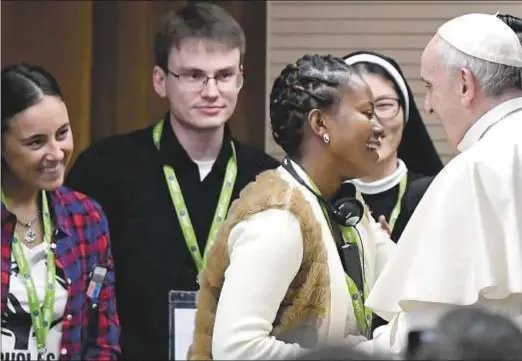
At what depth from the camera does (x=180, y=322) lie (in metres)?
3.07

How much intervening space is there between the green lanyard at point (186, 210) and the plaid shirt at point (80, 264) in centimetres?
24

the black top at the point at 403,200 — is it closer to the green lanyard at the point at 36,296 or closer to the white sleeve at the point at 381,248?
the white sleeve at the point at 381,248

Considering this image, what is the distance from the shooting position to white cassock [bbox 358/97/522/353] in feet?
6.81

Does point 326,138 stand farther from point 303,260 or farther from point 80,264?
point 80,264

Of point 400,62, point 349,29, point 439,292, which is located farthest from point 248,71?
point 439,292

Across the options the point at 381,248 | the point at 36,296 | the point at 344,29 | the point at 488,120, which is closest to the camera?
the point at 488,120

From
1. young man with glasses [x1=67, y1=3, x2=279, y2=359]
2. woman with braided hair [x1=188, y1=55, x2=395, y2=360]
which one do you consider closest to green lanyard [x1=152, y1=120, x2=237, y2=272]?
young man with glasses [x1=67, y1=3, x2=279, y2=359]

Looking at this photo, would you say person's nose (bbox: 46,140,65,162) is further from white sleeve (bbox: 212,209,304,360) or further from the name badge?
white sleeve (bbox: 212,209,304,360)

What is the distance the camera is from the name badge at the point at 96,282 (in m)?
2.87

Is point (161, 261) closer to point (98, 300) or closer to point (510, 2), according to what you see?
point (98, 300)

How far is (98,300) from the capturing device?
289 cm

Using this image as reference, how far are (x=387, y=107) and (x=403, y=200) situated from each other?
0.80 ft

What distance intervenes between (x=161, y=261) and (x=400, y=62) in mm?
955

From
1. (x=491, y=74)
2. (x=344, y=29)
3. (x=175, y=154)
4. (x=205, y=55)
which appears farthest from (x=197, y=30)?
(x=491, y=74)
